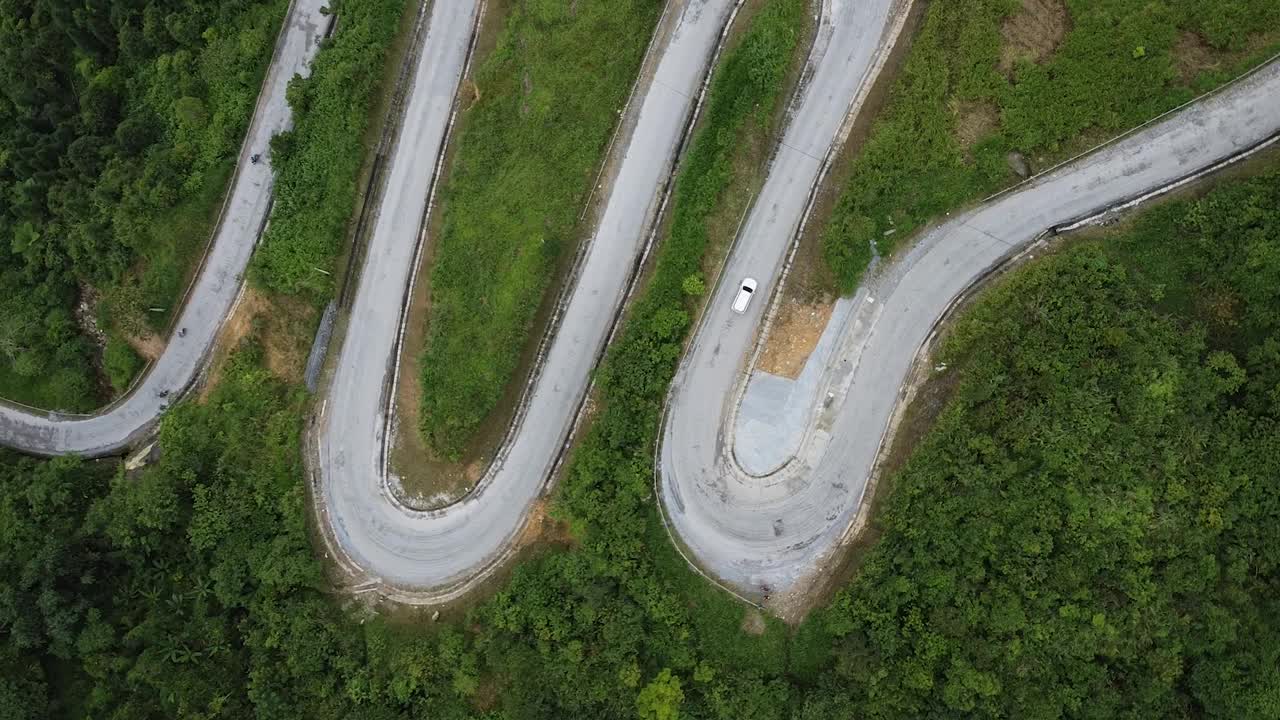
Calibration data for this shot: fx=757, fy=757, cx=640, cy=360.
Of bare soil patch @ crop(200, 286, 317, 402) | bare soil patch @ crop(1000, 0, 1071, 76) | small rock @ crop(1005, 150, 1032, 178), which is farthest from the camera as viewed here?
bare soil patch @ crop(200, 286, 317, 402)

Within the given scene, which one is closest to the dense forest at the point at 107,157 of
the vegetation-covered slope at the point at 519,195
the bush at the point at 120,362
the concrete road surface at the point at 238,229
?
the bush at the point at 120,362

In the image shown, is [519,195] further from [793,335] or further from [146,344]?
[146,344]

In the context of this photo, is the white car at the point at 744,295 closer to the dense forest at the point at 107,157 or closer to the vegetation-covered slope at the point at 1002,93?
the vegetation-covered slope at the point at 1002,93

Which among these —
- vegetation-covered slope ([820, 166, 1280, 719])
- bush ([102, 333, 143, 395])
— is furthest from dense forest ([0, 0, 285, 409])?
Answer: vegetation-covered slope ([820, 166, 1280, 719])

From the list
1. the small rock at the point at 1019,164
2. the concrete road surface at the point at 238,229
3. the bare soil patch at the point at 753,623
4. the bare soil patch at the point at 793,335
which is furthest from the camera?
the concrete road surface at the point at 238,229

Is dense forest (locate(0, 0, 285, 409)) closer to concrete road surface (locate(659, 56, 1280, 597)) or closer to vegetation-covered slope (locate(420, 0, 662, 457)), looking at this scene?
vegetation-covered slope (locate(420, 0, 662, 457))

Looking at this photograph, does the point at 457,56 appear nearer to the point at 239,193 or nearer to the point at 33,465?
the point at 239,193

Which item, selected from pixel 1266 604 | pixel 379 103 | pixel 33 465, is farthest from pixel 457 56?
pixel 1266 604

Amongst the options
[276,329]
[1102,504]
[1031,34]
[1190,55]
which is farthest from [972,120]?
[276,329]
